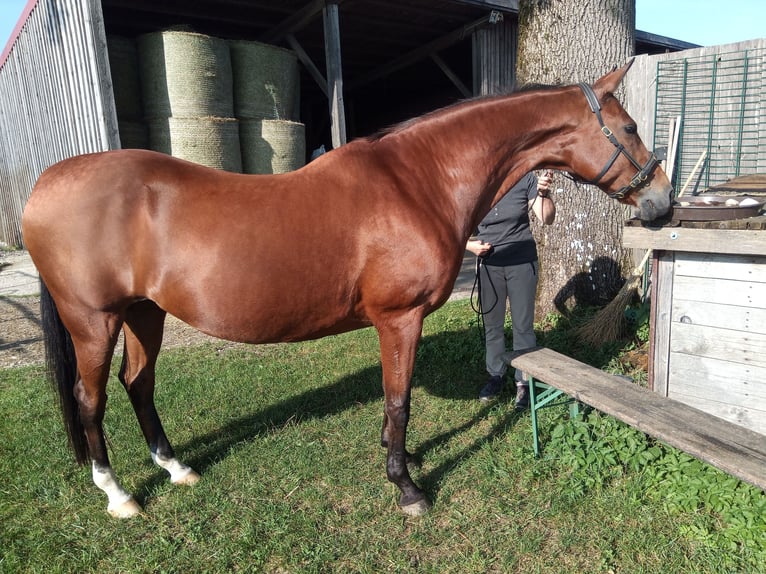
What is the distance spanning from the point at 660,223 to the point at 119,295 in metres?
2.73

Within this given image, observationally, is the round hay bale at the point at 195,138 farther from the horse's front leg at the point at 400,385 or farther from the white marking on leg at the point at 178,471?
the horse's front leg at the point at 400,385

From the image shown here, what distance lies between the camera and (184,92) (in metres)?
6.16

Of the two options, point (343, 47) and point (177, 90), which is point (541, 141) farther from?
point (343, 47)

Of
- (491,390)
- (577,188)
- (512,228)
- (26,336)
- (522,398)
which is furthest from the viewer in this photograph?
(26,336)

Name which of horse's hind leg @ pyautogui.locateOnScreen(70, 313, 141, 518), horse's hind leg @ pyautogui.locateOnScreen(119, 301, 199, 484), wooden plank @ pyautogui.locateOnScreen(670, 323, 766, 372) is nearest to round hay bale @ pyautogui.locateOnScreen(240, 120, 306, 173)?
horse's hind leg @ pyautogui.locateOnScreen(119, 301, 199, 484)

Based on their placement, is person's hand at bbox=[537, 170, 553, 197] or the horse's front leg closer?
the horse's front leg

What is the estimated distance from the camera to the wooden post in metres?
6.99

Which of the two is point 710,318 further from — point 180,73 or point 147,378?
point 180,73

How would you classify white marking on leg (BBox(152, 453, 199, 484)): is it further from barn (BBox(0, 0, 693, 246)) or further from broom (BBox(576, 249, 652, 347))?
barn (BBox(0, 0, 693, 246))

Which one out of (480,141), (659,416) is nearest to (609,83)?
(480,141)

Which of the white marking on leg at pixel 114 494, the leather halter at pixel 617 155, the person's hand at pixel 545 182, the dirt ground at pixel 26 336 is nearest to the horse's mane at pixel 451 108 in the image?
the leather halter at pixel 617 155

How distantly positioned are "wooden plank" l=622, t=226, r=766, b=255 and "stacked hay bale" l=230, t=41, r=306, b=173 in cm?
547

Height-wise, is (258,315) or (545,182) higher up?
(545,182)

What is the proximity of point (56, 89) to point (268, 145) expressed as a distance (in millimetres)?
2939
